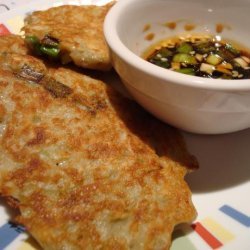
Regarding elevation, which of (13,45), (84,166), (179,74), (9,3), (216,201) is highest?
(179,74)

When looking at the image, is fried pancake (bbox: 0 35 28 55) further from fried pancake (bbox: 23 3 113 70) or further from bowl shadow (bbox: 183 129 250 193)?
bowl shadow (bbox: 183 129 250 193)

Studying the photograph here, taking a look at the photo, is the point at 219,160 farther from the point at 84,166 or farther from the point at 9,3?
the point at 9,3

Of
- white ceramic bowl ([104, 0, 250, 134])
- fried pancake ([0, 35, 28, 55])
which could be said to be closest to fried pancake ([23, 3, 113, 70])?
fried pancake ([0, 35, 28, 55])

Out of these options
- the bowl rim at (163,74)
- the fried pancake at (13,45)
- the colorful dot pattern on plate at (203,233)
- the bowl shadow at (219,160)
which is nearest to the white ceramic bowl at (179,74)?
the bowl rim at (163,74)

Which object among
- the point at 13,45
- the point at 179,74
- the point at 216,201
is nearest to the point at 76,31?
the point at 13,45

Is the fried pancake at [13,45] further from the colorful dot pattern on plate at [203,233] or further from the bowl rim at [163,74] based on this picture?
the colorful dot pattern on plate at [203,233]
